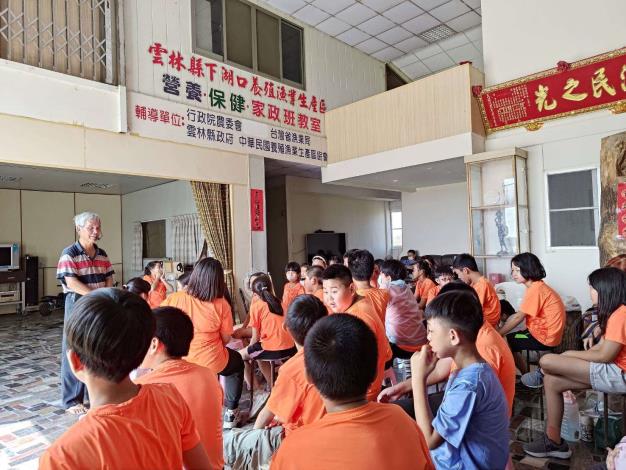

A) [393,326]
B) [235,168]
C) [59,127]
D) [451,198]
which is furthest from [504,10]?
[59,127]

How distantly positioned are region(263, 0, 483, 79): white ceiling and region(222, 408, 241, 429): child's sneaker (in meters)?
5.91

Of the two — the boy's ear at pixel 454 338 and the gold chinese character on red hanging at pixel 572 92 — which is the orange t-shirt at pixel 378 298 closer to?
the boy's ear at pixel 454 338

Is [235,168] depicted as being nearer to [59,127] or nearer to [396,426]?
[59,127]

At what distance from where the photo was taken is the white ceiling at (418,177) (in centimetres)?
627

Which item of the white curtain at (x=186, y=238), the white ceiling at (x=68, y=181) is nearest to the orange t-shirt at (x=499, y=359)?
the white curtain at (x=186, y=238)

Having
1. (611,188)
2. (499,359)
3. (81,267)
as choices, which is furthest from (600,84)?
(81,267)

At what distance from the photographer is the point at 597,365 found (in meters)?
2.18

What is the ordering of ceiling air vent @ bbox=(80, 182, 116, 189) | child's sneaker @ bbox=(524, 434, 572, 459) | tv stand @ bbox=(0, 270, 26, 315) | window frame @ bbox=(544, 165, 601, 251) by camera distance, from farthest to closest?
ceiling air vent @ bbox=(80, 182, 116, 189) < tv stand @ bbox=(0, 270, 26, 315) < window frame @ bbox=(544, 165, 601, 251) < child's sneaker @ bbox=(524, 434, 572, 459)

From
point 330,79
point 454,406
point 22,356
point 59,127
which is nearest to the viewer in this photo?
point 454,406

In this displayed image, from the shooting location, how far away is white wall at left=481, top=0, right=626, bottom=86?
472 centimetres

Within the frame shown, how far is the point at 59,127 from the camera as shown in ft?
14.0

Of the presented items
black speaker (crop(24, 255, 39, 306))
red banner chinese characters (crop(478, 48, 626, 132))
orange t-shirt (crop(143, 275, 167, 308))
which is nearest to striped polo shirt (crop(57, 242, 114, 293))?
orange t-shirt (crop(143, 275, 167, 308))

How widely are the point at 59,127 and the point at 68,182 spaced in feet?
14.9

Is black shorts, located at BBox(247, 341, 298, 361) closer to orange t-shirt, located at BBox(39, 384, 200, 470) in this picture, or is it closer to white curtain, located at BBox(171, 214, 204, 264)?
orange t-shirt, located at BBox(39, 384, 200, 470)
